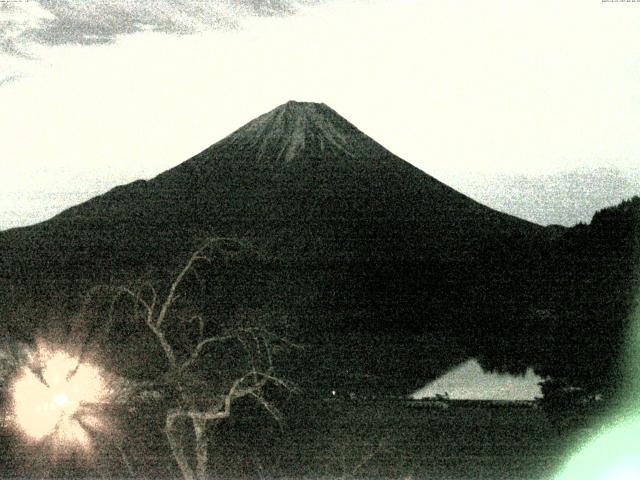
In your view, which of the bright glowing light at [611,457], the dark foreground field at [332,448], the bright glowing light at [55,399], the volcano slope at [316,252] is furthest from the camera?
the volcano slope at [316,252]

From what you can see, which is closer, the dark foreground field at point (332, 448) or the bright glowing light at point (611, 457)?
the bright glowing light at point (611, 457)

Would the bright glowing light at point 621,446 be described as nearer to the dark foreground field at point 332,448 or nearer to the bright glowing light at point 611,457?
the bright glowing light at point 611,457

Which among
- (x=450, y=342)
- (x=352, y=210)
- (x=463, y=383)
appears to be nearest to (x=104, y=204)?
(x=352, y=210)

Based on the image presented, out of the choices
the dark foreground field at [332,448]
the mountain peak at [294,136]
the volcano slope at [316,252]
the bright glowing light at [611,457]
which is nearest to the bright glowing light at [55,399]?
the dark foreground field at [332,448]

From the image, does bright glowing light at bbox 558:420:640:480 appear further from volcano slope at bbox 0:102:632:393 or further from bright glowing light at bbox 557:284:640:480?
volcano slope at bbox 0:102:632:393

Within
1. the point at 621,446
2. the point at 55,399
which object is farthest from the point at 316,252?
the point at 621,446

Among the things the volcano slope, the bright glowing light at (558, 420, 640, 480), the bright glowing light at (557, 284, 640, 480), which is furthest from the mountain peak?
the bright glowing light at (558, 420, 640, 480)
